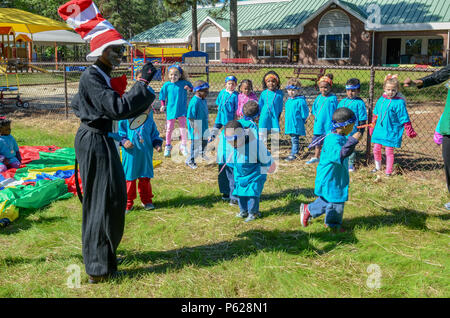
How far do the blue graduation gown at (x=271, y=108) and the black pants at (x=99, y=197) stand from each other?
5.02 m

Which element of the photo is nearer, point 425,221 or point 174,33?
point 425,221

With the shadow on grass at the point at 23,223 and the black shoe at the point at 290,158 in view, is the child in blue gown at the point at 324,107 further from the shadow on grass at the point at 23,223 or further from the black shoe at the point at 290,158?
the shadow on grass at the point at 23,223

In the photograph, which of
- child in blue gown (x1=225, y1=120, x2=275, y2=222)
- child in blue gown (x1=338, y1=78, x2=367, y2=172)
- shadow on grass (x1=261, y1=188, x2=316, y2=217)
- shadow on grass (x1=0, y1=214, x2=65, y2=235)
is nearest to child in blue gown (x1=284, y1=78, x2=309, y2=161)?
child in blue gown (x1=338, y1=78, x2=367, y2=172)

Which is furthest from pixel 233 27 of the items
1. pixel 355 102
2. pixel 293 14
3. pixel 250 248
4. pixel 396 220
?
pixel 250 248

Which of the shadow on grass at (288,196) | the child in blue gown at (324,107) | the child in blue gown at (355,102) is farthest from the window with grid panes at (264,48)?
the shadow on grass at (288,196)

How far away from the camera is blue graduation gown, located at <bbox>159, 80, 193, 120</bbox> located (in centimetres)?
804

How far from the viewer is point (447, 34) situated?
2812cm

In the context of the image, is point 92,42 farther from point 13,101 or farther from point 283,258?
point 13,101

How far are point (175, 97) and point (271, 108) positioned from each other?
1.89 metres

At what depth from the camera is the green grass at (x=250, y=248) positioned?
3627 mm

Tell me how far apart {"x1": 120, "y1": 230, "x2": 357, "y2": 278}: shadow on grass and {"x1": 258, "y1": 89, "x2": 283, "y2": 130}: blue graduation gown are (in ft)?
12.6
